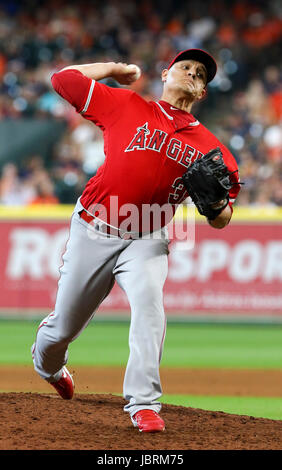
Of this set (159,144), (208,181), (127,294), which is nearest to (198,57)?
(159,144)

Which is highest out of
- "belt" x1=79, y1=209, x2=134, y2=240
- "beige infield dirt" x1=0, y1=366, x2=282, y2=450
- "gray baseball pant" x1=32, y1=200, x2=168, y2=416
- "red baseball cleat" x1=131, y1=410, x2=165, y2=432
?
"belt" x1=79, y1=209, x2=134, y2=240

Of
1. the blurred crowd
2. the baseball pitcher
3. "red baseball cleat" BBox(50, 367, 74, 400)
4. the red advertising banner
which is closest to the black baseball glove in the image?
the baseball pitcher

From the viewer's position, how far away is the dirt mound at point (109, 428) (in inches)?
142

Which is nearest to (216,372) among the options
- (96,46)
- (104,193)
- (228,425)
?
(228,425)

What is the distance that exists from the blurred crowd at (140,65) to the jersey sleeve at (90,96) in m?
7.44

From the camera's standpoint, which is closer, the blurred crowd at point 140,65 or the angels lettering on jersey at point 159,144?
the angels lettering on jersey at point 159,144

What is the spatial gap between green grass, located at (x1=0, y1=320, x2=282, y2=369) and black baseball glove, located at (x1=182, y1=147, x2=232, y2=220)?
12.1ft

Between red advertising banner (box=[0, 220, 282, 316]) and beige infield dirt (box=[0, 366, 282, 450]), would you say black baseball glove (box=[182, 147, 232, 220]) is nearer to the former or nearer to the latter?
beige infield dirt (box=[0, 366, 282, 450])

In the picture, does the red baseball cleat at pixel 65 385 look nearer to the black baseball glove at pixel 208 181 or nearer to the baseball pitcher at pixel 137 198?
the baseball pitcher at pixel 137 198

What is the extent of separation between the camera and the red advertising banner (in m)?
10.3

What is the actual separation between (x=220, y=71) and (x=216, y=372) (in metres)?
7.85

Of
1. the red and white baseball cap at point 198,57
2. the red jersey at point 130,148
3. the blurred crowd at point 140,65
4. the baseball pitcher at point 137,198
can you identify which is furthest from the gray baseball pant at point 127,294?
the blurred crowd at point 140,65

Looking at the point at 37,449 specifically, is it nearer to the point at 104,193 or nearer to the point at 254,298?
the point at 104,193

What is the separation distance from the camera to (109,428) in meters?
3.99
